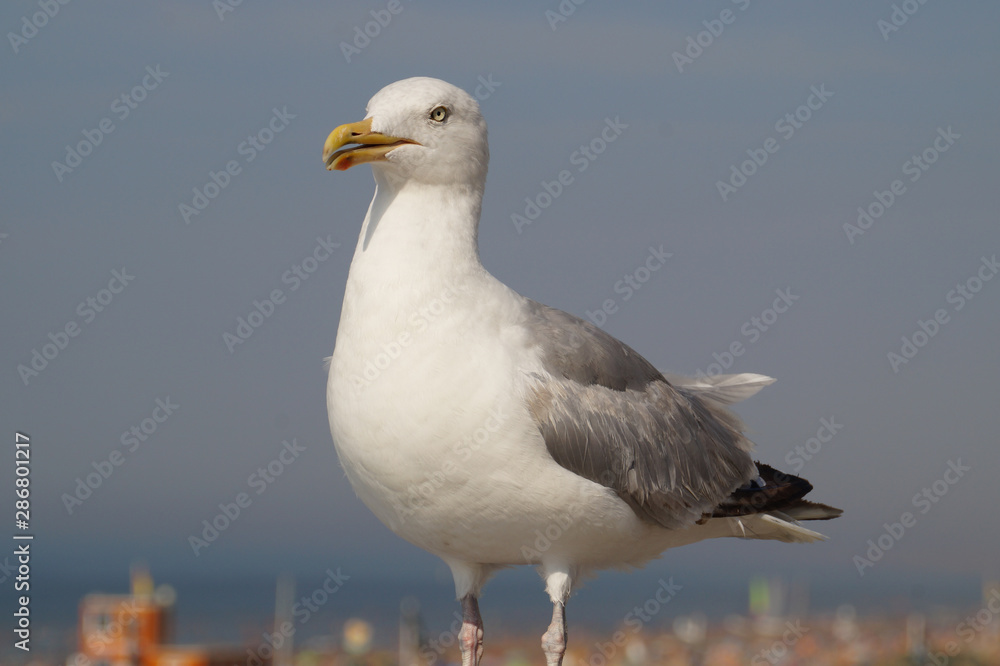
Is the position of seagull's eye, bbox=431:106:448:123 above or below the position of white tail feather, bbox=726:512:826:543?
above

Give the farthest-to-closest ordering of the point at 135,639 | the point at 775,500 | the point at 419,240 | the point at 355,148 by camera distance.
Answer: the point at 135,639 < the point at 775,500 < the point at 419,240 < the point at 355,148

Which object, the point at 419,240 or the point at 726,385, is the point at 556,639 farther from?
the point at 726,385

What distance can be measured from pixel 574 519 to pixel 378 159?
7.39 feet

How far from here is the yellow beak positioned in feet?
18.8

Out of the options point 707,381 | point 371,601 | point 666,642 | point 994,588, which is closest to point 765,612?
point 666,642

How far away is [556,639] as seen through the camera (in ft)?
19.6

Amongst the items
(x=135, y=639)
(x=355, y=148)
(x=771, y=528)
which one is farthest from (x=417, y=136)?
(x=135, y=639)

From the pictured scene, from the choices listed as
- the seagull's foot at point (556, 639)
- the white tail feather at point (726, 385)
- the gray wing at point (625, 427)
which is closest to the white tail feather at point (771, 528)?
the gray wing at point (625, 427)

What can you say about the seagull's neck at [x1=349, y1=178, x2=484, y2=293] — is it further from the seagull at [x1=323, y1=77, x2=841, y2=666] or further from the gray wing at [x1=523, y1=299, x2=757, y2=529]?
the gray wing at [x1=523, y1=299, x2=757, y2=529]

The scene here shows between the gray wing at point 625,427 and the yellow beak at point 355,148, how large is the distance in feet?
4.14

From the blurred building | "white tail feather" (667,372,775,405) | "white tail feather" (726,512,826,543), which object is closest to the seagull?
"white tail feather" (726,512,826,543)

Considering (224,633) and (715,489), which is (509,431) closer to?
(715,489)

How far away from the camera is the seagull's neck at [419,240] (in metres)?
5.88

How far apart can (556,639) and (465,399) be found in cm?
148
